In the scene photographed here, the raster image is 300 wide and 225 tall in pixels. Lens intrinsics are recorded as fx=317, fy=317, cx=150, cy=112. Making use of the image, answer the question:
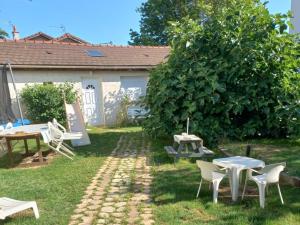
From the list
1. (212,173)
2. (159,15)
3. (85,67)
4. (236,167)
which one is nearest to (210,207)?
(212,173)

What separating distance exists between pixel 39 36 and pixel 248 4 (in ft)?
53.8

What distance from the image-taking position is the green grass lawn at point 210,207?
4.00m

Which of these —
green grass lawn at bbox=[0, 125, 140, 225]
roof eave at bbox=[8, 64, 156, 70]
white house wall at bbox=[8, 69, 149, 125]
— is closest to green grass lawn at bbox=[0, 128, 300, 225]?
green grass lawn at bbox=[0, 125, 140, 225]

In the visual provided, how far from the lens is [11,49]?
14352mm

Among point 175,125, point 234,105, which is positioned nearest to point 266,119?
point 234,105

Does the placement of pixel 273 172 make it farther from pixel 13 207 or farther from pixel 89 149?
pixel 89 149

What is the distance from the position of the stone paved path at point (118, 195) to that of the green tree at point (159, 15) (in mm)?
20783

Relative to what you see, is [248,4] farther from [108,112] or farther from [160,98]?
[108,112]

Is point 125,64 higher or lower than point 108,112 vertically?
higher

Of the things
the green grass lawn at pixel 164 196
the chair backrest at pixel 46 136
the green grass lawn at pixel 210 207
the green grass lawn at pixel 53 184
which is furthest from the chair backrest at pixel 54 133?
the green grass lawn at pixel 210 207

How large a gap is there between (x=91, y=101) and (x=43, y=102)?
2.69 meters

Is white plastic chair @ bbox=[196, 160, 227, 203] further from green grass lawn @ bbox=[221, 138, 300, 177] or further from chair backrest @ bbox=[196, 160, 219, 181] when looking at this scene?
green grass lawn @ bbox=[221, 138, 300, 177]

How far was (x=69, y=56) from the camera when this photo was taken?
600 inches

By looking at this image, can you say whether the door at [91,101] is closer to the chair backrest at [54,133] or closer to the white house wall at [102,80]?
the white house wall at [102,80]
